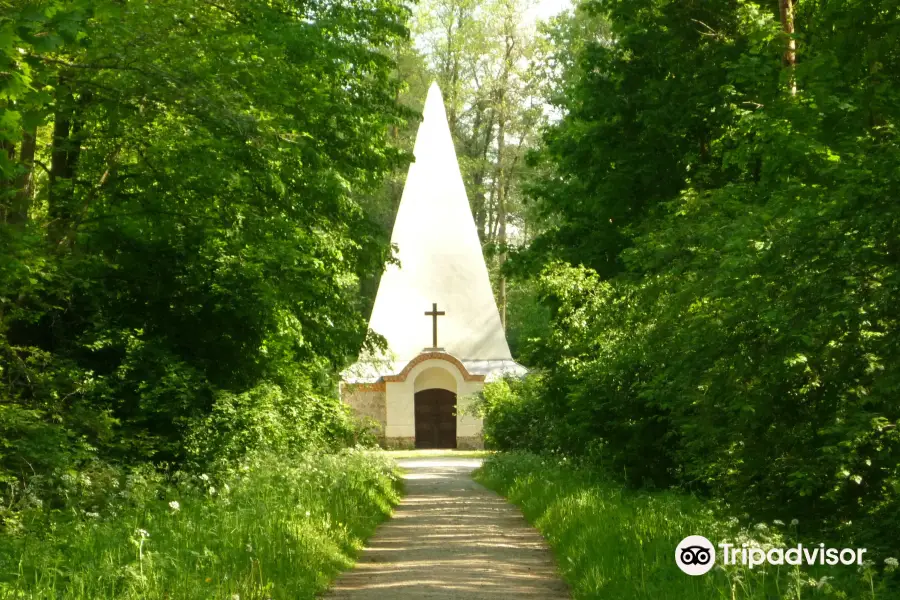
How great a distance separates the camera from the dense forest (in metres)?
8.05

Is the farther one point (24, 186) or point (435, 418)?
point (435, 418)

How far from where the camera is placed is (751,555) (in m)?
6.78

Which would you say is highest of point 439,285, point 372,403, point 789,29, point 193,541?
point 789,29

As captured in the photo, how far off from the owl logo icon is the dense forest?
0.99 metres

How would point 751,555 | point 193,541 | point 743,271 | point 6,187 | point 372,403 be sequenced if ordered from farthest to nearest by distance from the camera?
1. point 372,403
2. point 6,187
3. point 743,271
4. point 193,541
5. point 751,555

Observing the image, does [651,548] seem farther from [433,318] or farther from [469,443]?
[469,443]

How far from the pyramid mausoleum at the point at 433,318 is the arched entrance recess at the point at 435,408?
0.03 m

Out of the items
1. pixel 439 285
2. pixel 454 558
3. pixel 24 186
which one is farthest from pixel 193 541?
pixel 439 285

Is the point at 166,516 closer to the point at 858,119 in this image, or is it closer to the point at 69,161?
the point at 858,119

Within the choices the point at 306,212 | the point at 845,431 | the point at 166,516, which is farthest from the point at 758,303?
the point at 306,212

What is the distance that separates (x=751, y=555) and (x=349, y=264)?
12.8 meters

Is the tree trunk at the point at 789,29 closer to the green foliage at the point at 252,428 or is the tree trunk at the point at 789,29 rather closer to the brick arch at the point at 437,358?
the green foliage at the point at 252,428

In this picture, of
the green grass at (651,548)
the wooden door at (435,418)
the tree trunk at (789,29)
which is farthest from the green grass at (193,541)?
the wooden door at (435,418)

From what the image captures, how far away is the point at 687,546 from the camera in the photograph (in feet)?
25.1
